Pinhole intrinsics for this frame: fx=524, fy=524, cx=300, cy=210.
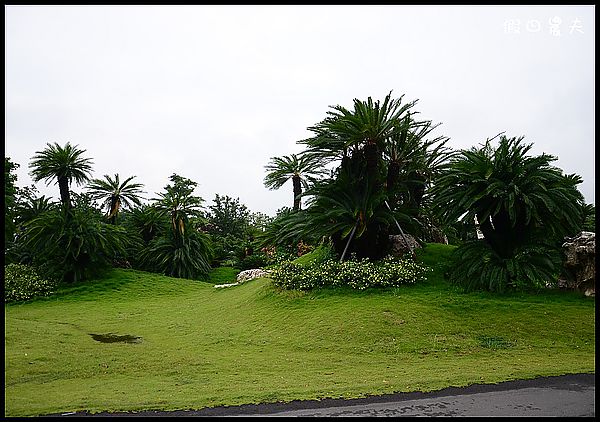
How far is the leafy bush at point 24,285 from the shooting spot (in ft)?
77.9

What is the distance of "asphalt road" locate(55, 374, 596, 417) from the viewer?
258 inches

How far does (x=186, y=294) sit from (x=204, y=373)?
15.1 metres

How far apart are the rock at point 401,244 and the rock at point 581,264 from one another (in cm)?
504

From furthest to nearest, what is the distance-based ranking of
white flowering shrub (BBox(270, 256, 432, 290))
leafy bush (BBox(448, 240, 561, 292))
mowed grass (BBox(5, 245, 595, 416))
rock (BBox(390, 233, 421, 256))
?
rock (BBox(390, 233, 421, 256)) → white flowering shrub (BBox(270, 256, 432, 290)) → leafy bush (BBox(448, 240, 561, 292)) → mowed grass (BBox(5, 245, 595, 416))

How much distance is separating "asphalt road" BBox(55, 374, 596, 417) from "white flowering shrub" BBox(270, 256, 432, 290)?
791cm

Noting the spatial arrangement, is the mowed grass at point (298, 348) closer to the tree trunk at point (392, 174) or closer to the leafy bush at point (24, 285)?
the tree trunk at point (392, 174)

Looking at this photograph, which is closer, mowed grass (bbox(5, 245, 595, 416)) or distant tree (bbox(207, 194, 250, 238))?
mowed grass (bbox(5, 245, 595, 416))

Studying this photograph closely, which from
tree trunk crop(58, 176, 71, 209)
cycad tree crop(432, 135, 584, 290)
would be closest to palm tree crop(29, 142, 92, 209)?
tree trunk crop(58, 176, 71, 209)

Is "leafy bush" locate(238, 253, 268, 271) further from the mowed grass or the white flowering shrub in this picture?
the white flowering shrub

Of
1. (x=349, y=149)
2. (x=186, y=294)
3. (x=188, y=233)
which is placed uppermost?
(x=349, y=149)

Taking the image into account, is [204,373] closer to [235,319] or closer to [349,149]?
Answer: [235,319]

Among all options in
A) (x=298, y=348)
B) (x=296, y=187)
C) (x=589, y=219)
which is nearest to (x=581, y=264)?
(x=589, y=219)

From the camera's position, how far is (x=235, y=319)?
1563 cm

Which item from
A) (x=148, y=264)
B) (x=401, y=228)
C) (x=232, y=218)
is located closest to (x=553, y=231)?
(x=401, y=228)
